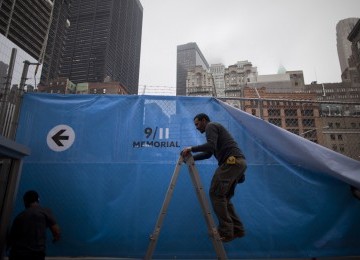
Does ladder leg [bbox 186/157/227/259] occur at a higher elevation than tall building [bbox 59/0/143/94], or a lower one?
lower

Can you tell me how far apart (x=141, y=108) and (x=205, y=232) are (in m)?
2.58

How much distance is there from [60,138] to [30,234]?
6.28 feet

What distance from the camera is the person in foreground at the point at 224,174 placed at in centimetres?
369

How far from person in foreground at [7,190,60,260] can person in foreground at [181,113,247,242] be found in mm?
2202

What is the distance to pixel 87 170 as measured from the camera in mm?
4965

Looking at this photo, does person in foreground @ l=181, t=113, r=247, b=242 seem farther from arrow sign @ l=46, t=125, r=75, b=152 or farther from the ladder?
arrow sign @ l=46, t=125, r=75, b=152

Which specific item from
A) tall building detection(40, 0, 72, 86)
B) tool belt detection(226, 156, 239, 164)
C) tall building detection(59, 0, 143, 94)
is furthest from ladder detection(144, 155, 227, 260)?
tall building detection(59, 0, 143, 94)

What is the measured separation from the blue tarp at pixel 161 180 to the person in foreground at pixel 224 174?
3.31ft

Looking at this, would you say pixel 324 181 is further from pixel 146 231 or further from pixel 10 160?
pixel 10 160

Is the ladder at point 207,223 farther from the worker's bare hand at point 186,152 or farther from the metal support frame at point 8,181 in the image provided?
the metal support frame at point 8,181

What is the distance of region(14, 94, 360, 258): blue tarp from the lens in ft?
15.3

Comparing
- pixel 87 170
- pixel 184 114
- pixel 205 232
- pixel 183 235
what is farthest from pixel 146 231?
pixel 184 114

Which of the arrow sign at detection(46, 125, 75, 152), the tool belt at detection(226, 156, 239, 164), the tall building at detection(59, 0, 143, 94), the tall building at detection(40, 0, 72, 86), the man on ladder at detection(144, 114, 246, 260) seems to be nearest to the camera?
the man on ladder at detection(144, 114, 246, 260)

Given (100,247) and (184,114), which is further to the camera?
(184,114)
